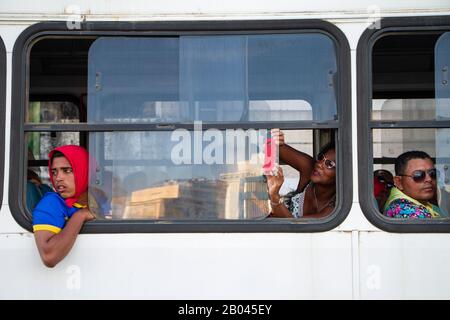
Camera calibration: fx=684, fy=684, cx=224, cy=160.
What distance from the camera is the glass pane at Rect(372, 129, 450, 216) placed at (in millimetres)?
3650

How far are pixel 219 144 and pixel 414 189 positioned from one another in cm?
111

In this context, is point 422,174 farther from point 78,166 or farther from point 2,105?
point 2,105

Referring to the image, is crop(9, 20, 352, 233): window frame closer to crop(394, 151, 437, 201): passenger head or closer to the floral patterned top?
the floral patterned top

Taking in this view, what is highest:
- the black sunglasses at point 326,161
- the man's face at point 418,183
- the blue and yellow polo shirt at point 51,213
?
the black sunglasses at point 326,161

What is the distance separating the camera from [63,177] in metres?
3.66

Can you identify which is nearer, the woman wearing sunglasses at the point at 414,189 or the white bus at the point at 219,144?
the white bus at the point at 219,144

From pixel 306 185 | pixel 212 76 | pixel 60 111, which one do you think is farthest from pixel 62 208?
pixel 60 111

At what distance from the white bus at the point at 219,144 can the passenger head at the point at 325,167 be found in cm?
7

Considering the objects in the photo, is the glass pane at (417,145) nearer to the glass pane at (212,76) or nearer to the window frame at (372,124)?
the window frame at (372,124)

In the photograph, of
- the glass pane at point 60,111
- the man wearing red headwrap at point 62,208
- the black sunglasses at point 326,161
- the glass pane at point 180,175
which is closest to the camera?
the man wearing red headwrap at point 62,208

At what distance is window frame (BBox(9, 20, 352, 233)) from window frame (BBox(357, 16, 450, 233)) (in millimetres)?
63

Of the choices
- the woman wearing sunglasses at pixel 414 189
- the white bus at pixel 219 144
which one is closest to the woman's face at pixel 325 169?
the white bus at pixel 219 144

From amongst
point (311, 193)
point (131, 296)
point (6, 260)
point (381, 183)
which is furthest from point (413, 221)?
point (6, 260)

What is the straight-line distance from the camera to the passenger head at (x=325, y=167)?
3.64 meters
